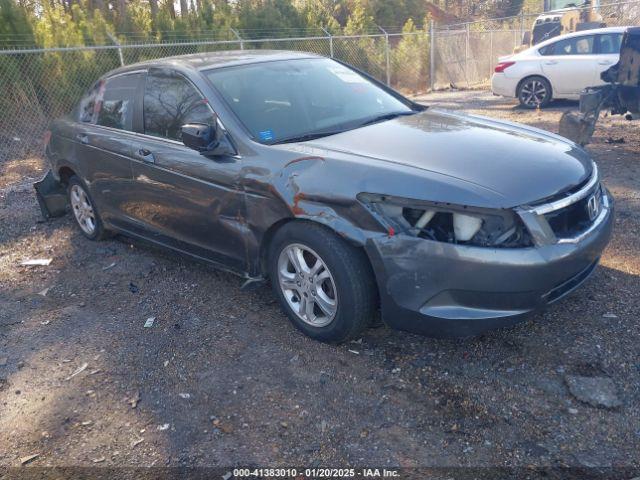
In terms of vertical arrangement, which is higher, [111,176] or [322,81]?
[322,81]

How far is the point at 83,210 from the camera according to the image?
5.64m

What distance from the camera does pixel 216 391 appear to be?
3.18m

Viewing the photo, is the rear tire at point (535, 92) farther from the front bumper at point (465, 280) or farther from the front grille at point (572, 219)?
the front bumper at point (465, 280)

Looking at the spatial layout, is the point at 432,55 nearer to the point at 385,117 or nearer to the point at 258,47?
the point at 258,47

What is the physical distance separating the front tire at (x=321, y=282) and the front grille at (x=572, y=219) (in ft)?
3.32

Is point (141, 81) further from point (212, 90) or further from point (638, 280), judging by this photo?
point (638, 280)

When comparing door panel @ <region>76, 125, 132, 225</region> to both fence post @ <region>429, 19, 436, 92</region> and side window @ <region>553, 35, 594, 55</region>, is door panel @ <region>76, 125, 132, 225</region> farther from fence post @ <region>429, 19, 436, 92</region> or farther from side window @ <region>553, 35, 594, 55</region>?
fence post @ <region>429, 19, 436, 92</region>

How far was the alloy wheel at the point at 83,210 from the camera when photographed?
554 cm

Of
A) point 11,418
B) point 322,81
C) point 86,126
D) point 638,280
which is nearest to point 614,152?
point 638,280

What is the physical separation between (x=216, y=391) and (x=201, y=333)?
0.70 m

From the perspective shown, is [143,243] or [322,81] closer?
[322,81]

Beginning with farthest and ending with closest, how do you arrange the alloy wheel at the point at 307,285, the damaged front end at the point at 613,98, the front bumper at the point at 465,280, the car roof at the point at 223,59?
the damaged front end at the point at 613,98 → the car roof at the point at 223,59 → the alloy wheel at the point at 307,285 → the front bumper at the point at 465,280

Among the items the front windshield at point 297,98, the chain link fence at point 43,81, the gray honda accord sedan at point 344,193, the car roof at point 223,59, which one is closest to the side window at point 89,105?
the gray honda accord sedan at point 344,193

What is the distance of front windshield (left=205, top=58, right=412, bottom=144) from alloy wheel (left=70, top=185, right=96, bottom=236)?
2.21m
